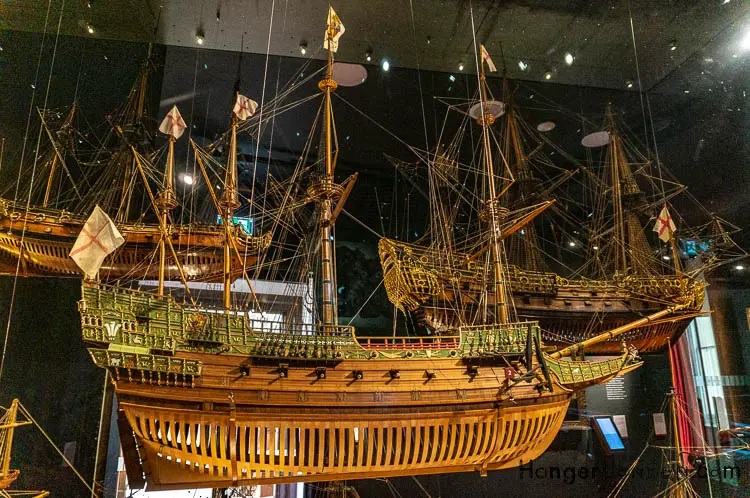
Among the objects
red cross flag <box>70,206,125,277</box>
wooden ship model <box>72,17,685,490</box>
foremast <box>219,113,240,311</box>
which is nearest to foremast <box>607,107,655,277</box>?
wooden ship model <box>72,17,685,490</box>

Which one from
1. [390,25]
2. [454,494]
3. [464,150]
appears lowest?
[454,494]

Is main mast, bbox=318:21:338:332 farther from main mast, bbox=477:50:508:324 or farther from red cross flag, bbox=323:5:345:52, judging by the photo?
main mast, bbox=477:50:508:324

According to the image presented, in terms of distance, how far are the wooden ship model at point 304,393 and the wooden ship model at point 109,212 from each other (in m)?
0.79

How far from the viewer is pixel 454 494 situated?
20.6 ft

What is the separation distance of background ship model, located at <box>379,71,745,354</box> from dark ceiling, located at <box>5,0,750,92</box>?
3.25 feet

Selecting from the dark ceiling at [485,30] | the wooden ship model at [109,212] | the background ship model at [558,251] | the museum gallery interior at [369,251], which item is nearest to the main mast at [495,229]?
the museum gallery interior at [369,251]

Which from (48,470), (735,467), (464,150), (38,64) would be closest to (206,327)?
(48,470)

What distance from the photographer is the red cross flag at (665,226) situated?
289 inches

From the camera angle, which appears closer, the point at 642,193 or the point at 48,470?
the point at 48,470

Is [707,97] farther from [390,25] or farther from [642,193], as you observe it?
[390,25]

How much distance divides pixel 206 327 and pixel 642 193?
784 centimetres

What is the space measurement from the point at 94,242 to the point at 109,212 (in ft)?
7.32

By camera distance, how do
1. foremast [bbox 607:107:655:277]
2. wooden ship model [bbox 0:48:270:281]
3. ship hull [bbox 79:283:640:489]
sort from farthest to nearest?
foremast [bbox 607:107:655:277]
wooden ship model [bbox 0:48:270:281]
ship hull [bbox 79:283:640:489]

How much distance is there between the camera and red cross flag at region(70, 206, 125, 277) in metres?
4.09
